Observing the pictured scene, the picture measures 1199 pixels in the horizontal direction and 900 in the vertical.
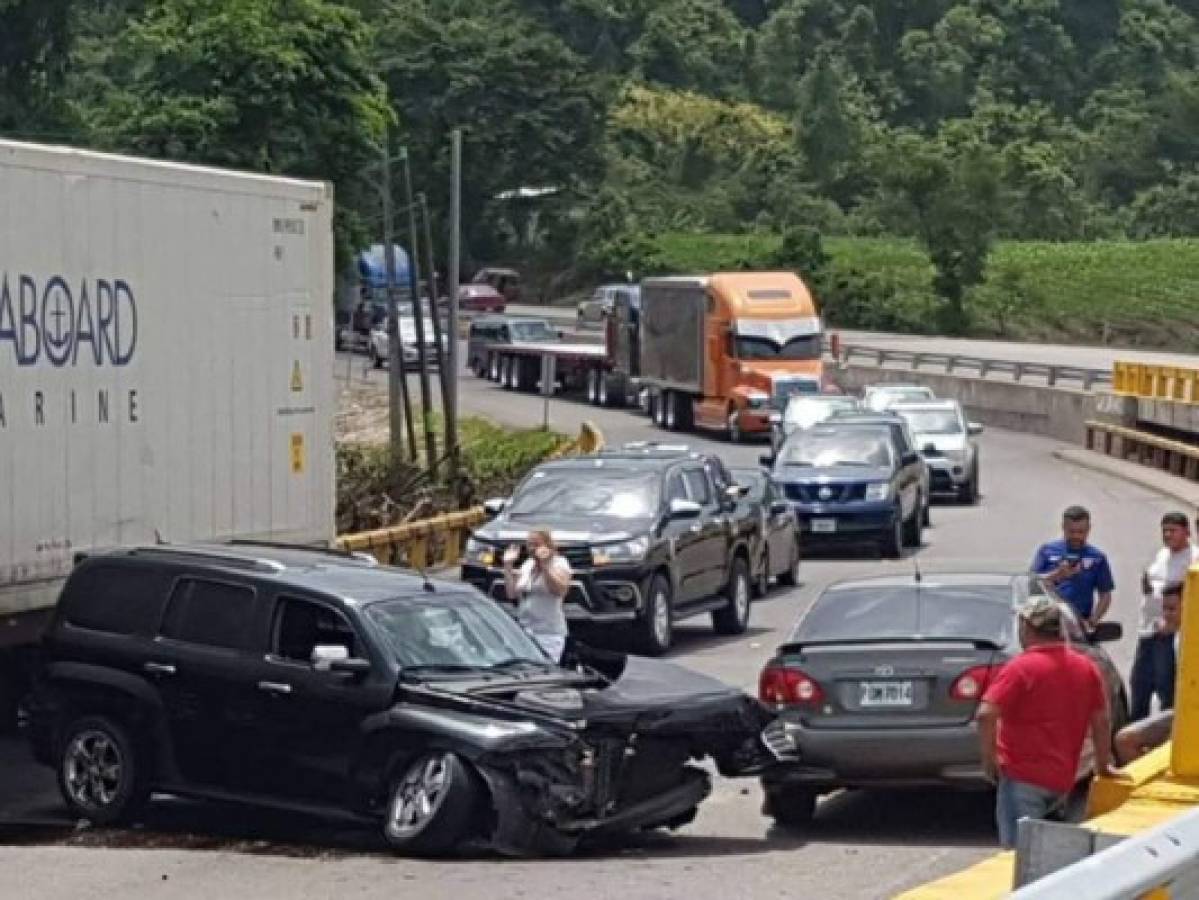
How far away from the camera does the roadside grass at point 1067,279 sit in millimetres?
93188

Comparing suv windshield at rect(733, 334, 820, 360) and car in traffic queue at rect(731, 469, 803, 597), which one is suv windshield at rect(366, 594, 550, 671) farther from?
suv windshield at rect(733, 334, 820, 360)

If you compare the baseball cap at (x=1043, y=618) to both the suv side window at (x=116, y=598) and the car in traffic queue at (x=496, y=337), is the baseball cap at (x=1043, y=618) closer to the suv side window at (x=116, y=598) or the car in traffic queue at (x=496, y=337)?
the suv side window at (x=116, y=598)

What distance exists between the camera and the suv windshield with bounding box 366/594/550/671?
14719 millimetres

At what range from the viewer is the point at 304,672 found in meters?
14.7

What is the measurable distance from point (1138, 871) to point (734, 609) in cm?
1986

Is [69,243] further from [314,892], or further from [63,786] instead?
[314,892]

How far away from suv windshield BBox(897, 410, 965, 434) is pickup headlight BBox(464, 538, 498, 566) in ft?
65.8

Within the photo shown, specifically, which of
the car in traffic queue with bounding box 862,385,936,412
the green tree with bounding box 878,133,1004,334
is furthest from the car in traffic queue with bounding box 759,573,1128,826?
the green tree with bounding box 878,133,1004,334

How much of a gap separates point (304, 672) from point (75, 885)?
205 cm

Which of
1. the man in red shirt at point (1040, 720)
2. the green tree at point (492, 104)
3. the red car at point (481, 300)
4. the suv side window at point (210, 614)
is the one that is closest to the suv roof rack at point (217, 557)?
the suv side window at point (210, 614)

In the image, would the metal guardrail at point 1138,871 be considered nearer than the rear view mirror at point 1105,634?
Yes

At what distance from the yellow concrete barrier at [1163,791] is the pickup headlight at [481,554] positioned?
1386 centimetres

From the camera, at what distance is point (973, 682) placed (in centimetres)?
1459

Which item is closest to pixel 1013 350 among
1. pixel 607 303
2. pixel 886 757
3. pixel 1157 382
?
pixel 607 303
